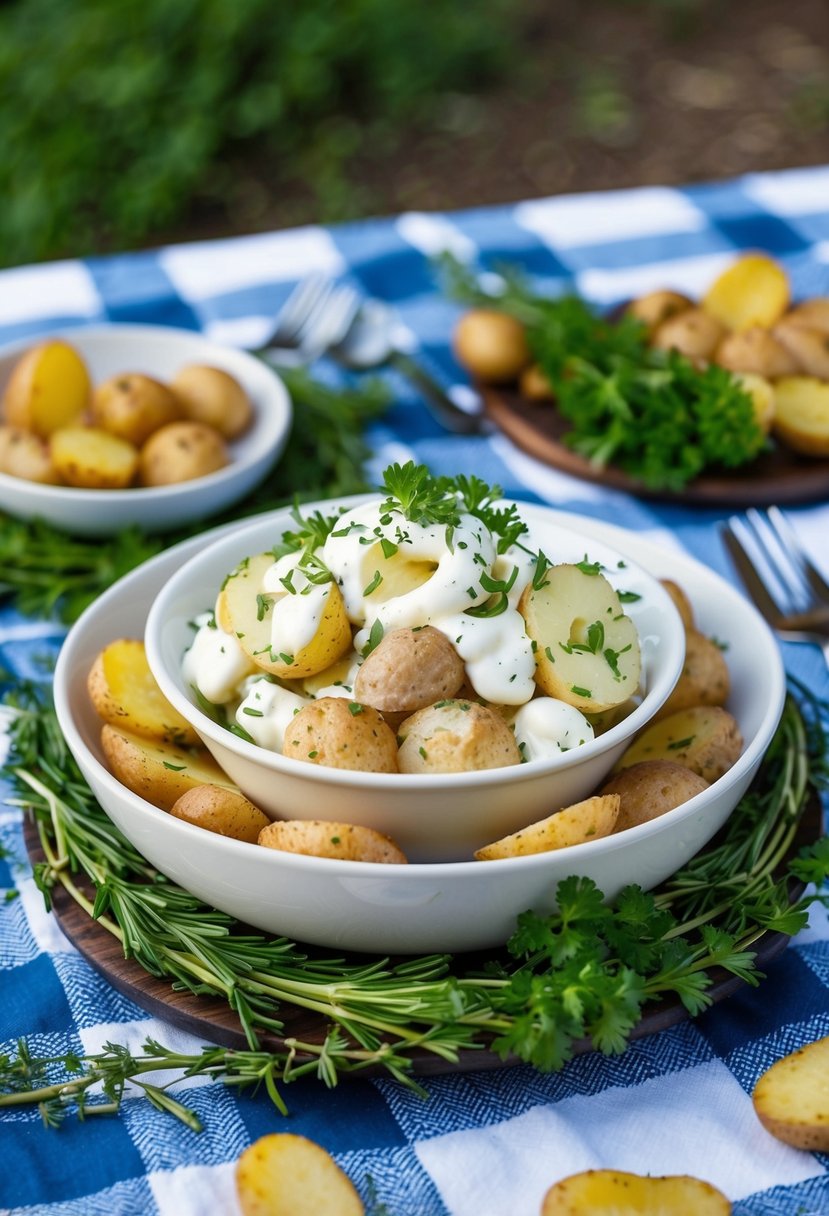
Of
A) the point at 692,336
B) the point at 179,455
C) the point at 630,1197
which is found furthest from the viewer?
the point at 692,336

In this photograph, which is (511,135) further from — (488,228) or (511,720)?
(511,720)

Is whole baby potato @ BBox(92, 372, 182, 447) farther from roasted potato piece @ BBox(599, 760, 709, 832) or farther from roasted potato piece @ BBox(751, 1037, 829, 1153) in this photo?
roasted potato piece @ BBox(751, 1037, 829, 1153)

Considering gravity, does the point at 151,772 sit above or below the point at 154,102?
above

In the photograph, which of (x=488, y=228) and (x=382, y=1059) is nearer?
A: (x=382, y=1059)

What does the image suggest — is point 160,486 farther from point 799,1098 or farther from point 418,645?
point 799,1098

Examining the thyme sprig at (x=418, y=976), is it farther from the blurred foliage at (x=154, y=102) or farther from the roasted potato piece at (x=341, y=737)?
the blurred foliage at (x=154, y=102)

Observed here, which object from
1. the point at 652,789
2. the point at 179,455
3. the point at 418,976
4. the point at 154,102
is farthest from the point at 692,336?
the point at 154,102

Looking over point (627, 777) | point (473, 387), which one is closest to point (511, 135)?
point (473, 387)
